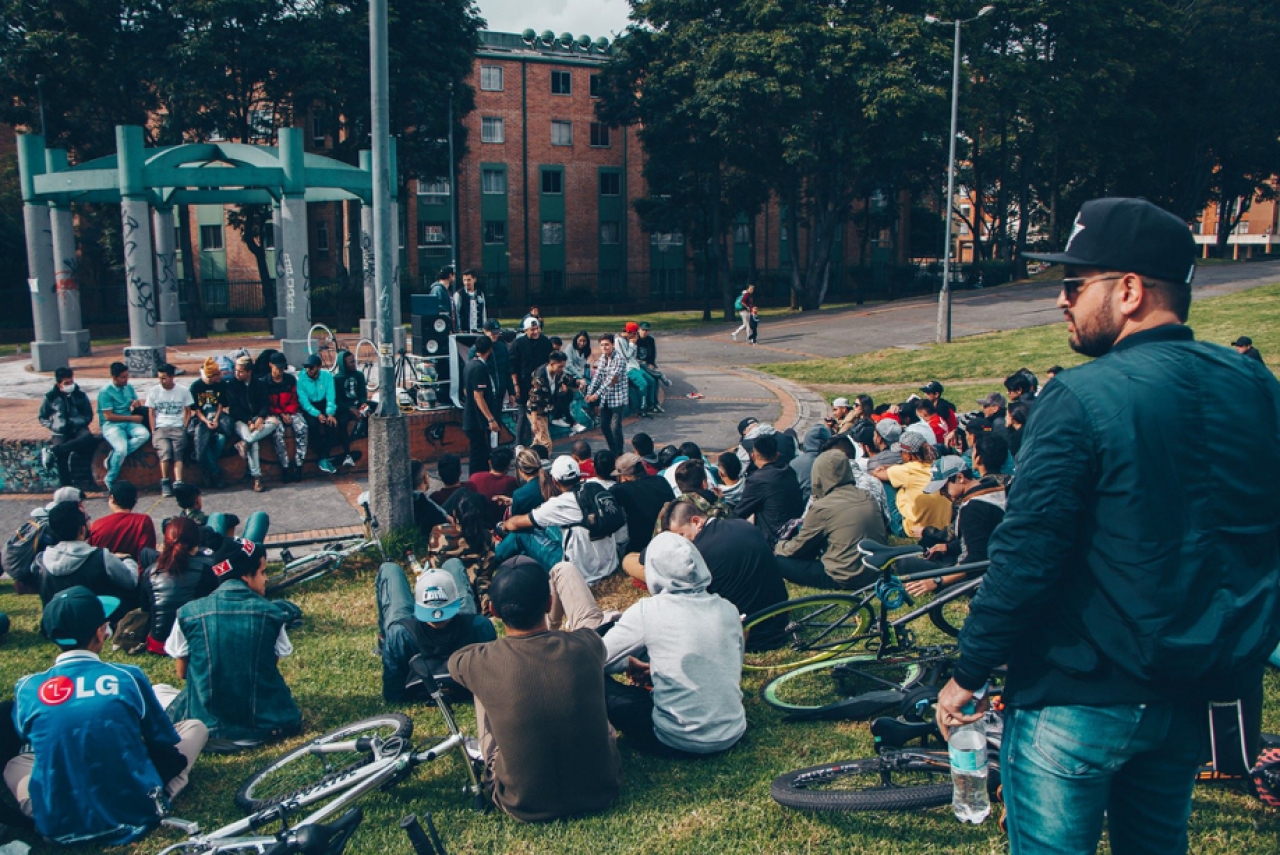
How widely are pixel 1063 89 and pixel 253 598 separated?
4194cm

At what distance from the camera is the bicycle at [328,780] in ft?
14.6

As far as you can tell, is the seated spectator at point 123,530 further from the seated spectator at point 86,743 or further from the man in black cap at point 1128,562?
the man in black cap at point 1128,562

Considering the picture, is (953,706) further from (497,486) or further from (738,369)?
(738,369)

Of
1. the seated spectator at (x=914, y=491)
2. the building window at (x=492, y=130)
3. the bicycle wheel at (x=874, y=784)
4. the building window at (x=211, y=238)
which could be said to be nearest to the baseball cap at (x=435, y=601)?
the bicycle wheel at (x=874, y=784)

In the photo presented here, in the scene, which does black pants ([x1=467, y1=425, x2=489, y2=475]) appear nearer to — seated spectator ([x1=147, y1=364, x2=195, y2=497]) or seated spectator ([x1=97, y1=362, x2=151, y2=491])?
seated spectator ([x1=147, y1=364, x2=195, y2=497])

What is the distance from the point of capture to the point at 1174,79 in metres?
47.7

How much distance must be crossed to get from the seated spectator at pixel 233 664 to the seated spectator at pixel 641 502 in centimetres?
349

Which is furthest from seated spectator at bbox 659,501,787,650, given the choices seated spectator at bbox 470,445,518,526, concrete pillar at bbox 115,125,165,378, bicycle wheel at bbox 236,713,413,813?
concrete pillar at bbox 115,125,165,378

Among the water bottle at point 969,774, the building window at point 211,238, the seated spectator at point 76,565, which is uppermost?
the building window at point 211,238

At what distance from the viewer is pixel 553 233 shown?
5481 centimetres

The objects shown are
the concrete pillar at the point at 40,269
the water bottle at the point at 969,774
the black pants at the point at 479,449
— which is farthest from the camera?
the concrete pillar at the point at 40,269

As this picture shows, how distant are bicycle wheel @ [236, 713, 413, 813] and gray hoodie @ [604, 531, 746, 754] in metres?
1.28

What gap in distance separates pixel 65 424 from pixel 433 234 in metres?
41.2

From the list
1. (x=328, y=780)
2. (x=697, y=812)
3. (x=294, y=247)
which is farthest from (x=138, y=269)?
(x=697, y=812)
